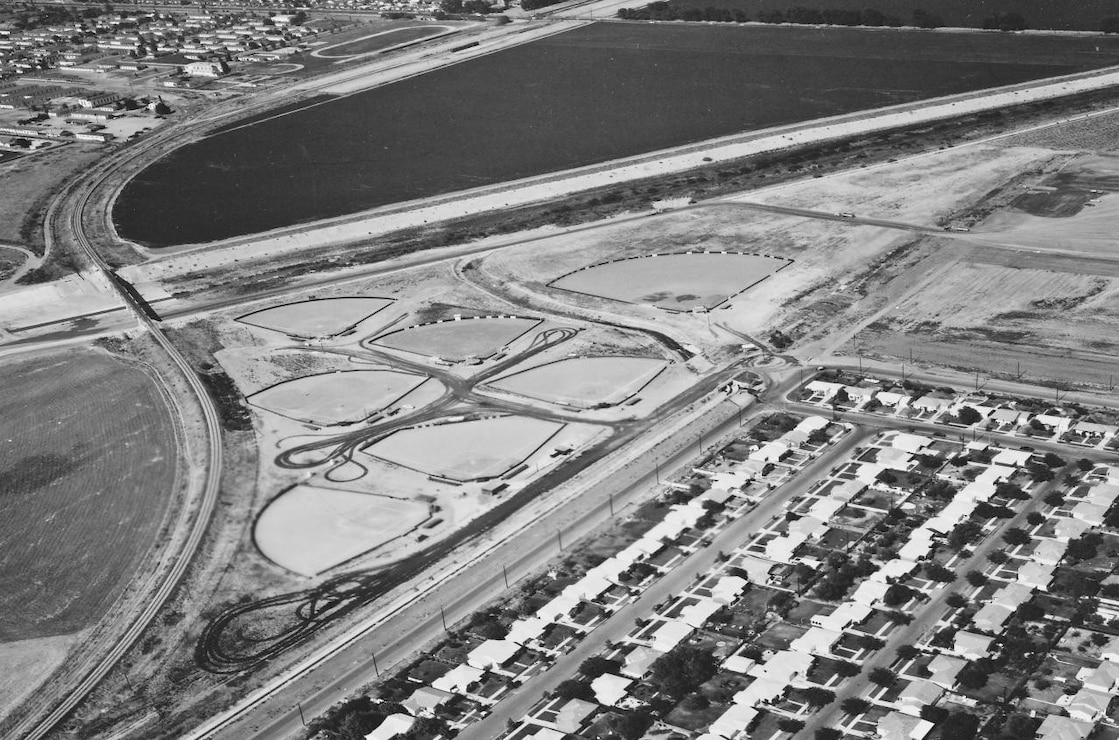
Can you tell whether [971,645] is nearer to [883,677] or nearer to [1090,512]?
[883,677]

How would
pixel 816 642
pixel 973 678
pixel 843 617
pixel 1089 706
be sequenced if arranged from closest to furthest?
pixel 1089 706
pixel 973 678
pixel 816 642
pixel 843 617

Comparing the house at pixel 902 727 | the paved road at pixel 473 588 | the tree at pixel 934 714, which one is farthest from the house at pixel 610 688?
the tree at pixel 934 714

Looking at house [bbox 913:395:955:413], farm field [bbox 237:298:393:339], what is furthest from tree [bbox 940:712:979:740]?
farm field [bbox 237:298:393:339]

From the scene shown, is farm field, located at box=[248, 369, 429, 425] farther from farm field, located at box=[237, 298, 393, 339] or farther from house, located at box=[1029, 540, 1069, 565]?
house, located at box=[1029, 540, 1069, 565]

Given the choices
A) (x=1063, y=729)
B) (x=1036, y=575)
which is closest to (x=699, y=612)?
(x=1036, y=575)

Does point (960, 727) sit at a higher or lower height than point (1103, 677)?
higher
